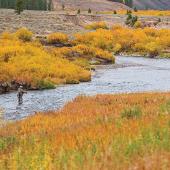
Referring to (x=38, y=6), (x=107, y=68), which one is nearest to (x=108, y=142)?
(x=107, y=68)

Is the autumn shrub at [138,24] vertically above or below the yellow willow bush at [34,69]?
below

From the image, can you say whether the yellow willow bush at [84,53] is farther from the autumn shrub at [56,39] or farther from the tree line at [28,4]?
the tree line at [28,4]

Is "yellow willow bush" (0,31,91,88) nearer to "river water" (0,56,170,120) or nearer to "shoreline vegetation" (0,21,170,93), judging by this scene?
"shoreline vegetation" (0,21,170,93)

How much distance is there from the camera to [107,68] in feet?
176

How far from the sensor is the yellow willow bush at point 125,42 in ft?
236

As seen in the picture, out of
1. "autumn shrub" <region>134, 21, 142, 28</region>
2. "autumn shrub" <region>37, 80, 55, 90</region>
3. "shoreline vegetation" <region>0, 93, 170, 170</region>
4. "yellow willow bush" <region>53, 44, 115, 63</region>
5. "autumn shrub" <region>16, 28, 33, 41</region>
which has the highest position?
"shoreline vegetation" <region>0, 93, 170, 170</region>

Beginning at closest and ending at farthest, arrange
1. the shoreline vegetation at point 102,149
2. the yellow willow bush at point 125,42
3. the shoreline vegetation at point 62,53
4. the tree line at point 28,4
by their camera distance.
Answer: the shoreline vegetation at point 102,149
the shoreline vegetation at point 62,53
the yellow willow bush at point 125,42
the tree line at point 28,4

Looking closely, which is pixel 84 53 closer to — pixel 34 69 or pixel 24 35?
pixel 24 35

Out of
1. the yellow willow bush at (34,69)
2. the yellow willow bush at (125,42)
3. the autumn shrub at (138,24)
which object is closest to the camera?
the yellow willow bush at (34,69)

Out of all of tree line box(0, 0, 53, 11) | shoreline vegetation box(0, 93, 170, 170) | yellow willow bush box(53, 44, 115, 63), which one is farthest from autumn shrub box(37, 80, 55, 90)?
tree line box(0, 0, 53, 11)

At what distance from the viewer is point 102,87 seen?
37875mm

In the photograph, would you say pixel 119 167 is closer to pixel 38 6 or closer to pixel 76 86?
pixel 76 86

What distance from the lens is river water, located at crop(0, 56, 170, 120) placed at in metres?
28.5

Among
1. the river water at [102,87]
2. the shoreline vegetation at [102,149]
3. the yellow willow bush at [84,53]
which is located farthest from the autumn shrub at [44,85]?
the shoreline vegetation at [102,149]
